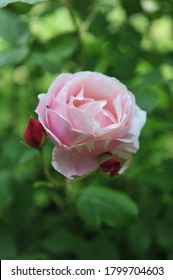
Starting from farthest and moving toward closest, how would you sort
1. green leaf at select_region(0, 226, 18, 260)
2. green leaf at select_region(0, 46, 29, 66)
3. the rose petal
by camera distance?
green leaf at select_region(0, 226, 18, 260), green leaf at select_region(0, 46, 29, 66), the rose petal

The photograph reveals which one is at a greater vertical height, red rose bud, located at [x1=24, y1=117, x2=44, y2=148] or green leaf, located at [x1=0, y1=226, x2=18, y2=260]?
red rose bud, located at [x1=24, y1=117, x2=44, y2=148]

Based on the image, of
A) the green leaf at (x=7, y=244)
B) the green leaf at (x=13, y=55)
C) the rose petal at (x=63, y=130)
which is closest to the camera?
the rose petal at (x=63, y=130)

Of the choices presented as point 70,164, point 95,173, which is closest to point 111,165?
point 70,164

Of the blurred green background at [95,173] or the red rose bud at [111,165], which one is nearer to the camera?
the red rose bud at [111,165]

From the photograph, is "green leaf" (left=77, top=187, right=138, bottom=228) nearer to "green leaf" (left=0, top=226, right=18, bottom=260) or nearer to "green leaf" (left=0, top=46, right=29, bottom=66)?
"green leaf" (left=0, top=226, right=18, bottom=260)

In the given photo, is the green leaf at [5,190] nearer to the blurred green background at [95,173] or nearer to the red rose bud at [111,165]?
the blurred green background at [95,173]

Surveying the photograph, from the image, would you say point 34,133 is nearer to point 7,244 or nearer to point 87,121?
point 87,121

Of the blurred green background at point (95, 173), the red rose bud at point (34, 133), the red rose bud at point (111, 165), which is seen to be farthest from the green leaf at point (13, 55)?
the red rose bud at point (111, 165)

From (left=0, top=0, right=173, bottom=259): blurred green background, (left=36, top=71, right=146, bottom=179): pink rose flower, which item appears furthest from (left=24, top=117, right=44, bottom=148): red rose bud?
(left=0, top=0, right=173, bottom=259): blurred green background
